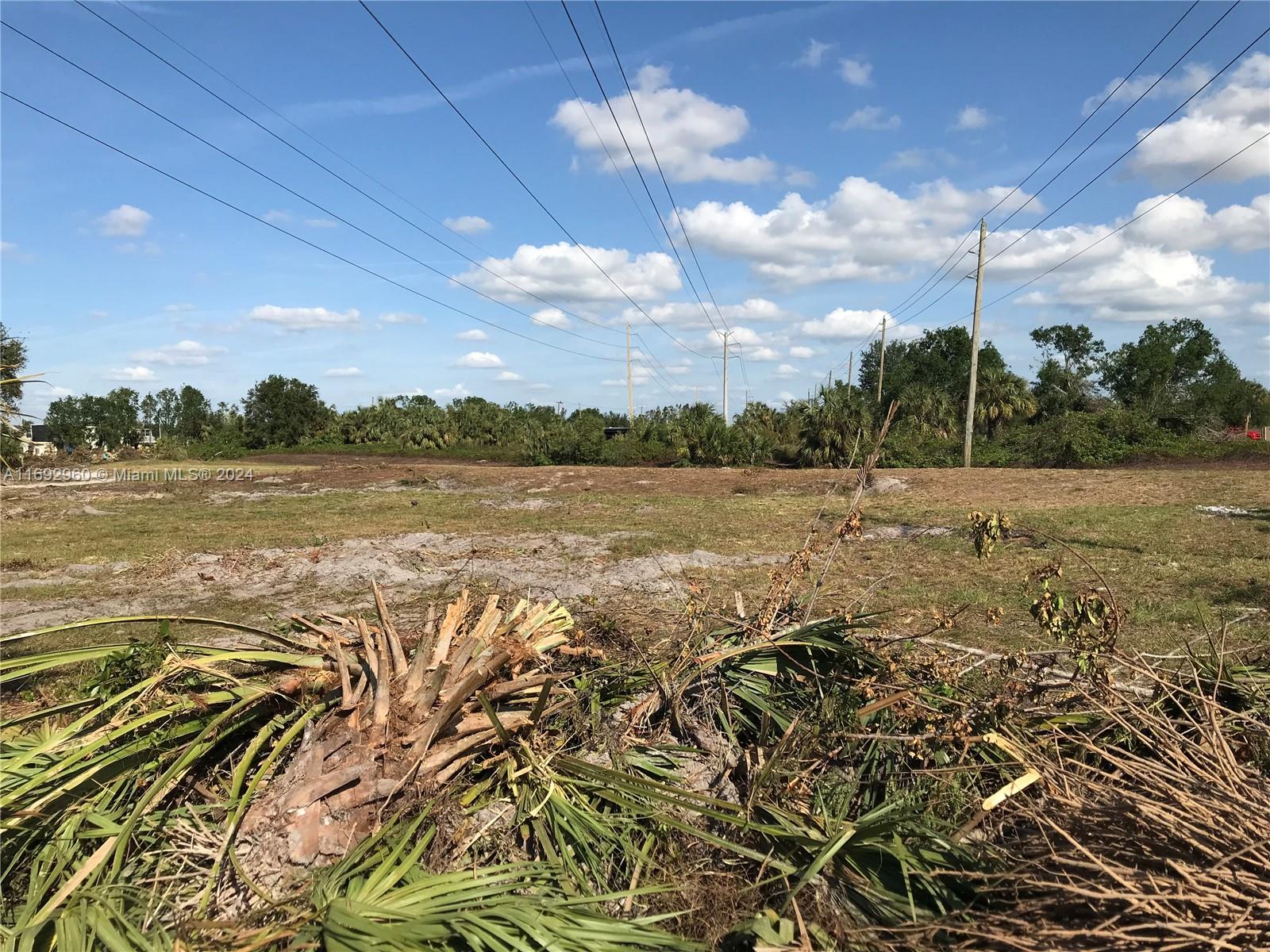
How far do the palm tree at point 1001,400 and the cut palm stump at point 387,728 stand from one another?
123ft

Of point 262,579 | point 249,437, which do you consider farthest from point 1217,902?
point 249,437

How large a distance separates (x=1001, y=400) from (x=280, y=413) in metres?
40.5

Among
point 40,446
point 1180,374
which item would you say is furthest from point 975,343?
point 40,446

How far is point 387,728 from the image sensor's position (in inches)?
109

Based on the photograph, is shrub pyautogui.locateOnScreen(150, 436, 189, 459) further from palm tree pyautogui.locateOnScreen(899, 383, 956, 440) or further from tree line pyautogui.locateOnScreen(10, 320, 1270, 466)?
palm tree pyautogui.locateOnScreen(899, 383, 956, 440)

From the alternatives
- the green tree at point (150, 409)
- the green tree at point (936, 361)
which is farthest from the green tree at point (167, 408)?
the green tree at point (936, 361)

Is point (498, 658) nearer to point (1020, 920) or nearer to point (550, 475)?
point (1020, 920)

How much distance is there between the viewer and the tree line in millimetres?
28906

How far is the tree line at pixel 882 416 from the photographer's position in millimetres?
28906

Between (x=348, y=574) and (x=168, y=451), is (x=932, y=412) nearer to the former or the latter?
(x=348, y=574)

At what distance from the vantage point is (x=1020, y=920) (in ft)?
6.58

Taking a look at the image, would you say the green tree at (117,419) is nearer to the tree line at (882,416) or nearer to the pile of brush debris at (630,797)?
the tree line at (882,416)

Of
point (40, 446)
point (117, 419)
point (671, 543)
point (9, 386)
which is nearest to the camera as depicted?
point (9, 386)

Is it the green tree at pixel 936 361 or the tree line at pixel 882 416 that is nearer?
the tree line at pixel 882 416
